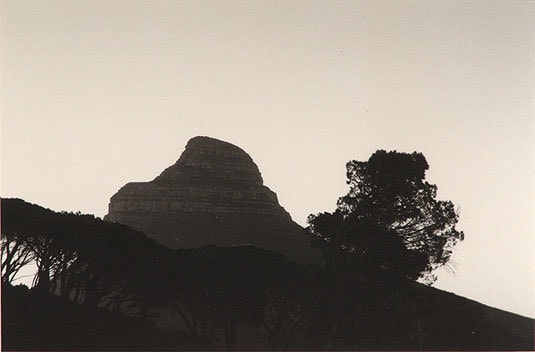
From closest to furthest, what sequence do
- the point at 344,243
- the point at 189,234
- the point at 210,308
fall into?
the point at 210,308 < the point at 344,243 < the point at 189,234

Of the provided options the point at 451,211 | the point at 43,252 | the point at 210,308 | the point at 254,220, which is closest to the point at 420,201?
the point at 451,211

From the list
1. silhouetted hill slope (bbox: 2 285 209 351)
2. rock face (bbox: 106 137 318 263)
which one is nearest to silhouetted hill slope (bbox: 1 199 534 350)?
silhouetted hill slope (bbox: 2 285 209 351)

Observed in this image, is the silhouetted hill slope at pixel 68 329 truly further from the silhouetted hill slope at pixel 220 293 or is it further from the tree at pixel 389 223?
the tree at pixel 389 223

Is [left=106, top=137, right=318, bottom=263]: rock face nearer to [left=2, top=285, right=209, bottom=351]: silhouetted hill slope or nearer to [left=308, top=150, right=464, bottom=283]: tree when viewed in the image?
[left=308, top=150, right=464, bottom=283]: tree

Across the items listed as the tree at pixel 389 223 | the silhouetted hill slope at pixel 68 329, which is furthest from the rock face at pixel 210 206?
the silhouetted hill slope at pixel 68 329

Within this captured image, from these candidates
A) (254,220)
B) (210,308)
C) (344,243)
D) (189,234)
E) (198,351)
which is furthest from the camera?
(254,220)

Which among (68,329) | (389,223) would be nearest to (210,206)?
(389,223)

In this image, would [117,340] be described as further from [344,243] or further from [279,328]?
[344,243]

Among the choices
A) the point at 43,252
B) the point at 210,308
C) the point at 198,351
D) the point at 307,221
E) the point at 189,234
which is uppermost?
the point at 189,234
